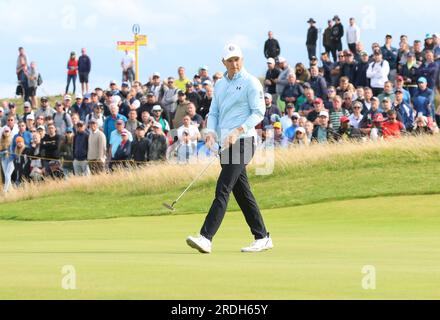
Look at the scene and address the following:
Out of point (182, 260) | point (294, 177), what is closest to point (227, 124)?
point (182, 260)

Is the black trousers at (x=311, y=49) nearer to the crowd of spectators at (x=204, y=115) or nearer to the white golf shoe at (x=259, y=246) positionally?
the crowd of spectators at (x=204, y=115)

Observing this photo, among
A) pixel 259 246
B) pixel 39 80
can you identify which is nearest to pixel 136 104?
pixel 39 80

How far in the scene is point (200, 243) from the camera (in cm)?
1230

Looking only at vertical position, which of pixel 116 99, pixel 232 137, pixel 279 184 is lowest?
pixel 279 184

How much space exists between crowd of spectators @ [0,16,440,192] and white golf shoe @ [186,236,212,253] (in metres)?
15.2

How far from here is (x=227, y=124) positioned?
1264cm

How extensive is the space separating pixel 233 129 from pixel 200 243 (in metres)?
1.34

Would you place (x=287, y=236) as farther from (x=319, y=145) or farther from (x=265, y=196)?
(x=319, y=145)

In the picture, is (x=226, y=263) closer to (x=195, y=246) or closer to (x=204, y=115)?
(x=195, y=246)

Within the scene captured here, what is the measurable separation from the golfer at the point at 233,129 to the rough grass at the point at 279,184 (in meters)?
12.9

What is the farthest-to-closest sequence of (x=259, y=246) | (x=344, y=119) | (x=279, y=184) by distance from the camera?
1. (x=344, y=119)
2. (x=279, y=184)
3. (x=259, y=246)

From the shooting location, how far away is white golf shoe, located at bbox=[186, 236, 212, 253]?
12.2m

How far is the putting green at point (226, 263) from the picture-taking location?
8.37m

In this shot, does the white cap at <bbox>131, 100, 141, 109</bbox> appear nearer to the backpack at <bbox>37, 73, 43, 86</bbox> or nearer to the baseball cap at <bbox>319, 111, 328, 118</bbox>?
the baseball cap at <bbox>319, 111, 328, 118</bbox>
